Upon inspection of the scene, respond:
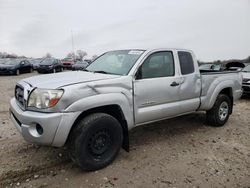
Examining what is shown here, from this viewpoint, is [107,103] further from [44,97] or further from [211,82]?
[211,82]

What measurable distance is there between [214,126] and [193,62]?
71.4 inches

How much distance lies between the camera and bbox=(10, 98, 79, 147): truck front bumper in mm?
3051

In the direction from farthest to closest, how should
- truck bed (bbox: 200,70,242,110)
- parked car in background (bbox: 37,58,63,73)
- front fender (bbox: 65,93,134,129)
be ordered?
parked car in background (bbox: 37,58,63,73), truck bed (bbox: 200,70,242,110), front fender (bbox: 65,93,134,129)

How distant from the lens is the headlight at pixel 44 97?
3.10 metres

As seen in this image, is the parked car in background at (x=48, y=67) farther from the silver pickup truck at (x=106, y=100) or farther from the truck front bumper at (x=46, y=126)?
the truck front bumper at (x=46, y=126)

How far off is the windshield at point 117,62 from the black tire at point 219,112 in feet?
8.24

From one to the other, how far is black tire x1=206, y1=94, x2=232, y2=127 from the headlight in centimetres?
384

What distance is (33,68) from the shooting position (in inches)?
1013

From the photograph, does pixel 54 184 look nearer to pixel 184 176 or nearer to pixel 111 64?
pixel 184 176

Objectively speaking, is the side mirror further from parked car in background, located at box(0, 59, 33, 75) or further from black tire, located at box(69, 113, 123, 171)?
parked car in background, located at box(0, 59, 33, 75)

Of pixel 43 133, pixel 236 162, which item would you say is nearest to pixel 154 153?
pixel 236 162

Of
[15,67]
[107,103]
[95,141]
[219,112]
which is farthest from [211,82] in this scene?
[15,67]

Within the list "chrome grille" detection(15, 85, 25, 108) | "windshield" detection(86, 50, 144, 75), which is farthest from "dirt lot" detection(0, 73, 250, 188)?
"windshield" detection(86, 50, 144, 75)

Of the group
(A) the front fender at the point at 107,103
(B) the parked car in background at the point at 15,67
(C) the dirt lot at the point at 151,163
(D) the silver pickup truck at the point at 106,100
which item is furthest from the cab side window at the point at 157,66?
(B) the parked car in background at the point at 15,67
